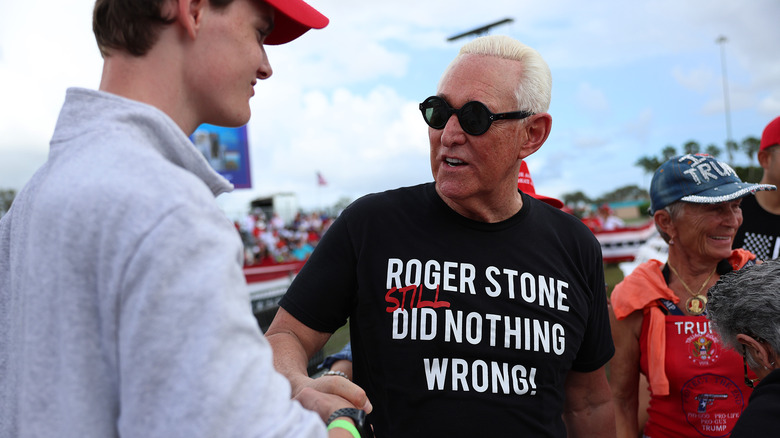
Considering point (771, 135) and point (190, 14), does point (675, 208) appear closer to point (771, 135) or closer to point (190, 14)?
point (771, 135)

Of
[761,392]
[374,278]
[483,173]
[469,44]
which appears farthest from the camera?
[469,44]

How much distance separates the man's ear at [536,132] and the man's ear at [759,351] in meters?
1.11

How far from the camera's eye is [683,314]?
9.39 feet

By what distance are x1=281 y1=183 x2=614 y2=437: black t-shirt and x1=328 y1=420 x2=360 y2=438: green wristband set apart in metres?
0.84

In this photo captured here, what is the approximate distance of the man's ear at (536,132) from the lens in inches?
94.6

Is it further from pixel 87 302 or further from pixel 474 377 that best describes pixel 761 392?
pixel 87 302

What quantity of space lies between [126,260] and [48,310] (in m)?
0.18

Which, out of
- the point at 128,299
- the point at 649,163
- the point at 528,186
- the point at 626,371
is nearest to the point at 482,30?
the point at 528,186

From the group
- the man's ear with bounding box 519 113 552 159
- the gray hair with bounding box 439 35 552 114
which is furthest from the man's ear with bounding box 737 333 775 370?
the gray hair with bounding box 439 35 552 114

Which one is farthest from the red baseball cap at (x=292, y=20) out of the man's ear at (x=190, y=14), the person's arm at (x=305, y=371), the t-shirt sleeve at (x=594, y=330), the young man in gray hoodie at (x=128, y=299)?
the t-shirt sleeve at (x=594, y=330)

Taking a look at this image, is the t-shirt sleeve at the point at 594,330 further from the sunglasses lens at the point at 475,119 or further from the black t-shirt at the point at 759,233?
the black t-shirt at the point at 759,233

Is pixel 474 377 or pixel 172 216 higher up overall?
pixel 172 216

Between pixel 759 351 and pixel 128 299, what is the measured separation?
2257mm

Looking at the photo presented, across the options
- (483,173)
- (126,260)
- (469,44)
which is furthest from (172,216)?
(469,44)
